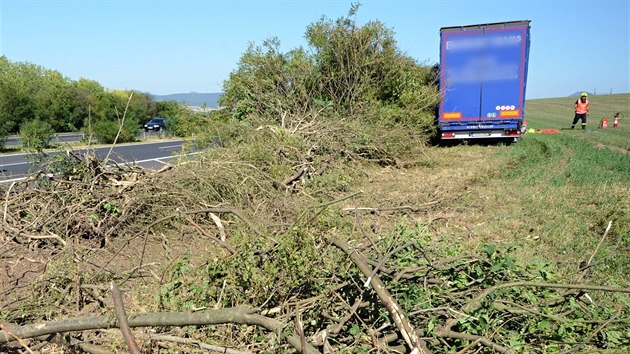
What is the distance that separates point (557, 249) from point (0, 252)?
604 cm

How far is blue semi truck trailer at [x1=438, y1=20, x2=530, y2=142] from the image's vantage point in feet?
44.8

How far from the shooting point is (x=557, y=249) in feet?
16.1

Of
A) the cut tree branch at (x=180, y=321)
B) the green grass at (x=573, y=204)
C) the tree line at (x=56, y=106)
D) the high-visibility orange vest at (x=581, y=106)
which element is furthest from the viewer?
the tree line at (x=56, y=106)

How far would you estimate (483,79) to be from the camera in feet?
46.3

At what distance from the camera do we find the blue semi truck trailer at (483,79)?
44.8 ft

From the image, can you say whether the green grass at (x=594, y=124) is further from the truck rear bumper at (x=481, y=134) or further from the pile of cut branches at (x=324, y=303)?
the pile of cut branches at (x=324, y=303)

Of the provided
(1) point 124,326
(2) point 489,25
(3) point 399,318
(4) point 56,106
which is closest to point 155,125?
(4) point 56,106

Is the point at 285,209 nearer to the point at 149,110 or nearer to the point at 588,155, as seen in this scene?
the point at 588,155

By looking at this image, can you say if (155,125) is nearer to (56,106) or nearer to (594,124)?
(56,106)

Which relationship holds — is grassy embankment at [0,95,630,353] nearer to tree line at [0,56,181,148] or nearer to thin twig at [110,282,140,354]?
thin twig at [110,282,140,354]

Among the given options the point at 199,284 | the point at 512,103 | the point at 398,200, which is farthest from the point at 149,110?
the point at 199,284

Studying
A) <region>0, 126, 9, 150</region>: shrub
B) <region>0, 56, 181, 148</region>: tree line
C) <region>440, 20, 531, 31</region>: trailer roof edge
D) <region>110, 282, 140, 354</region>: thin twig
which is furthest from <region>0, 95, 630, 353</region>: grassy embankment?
<region>0, 126, 9, 150</region>: shrub

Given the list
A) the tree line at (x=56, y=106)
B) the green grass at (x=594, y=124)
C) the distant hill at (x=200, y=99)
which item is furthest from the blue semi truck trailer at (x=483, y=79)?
the tree line at (x=56, y=106)

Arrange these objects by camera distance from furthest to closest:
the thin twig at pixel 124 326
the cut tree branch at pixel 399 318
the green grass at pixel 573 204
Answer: the green grass at pixel 573 204
the cut tree branch at pixel 399 318
the thin twig at pixel 124 326
